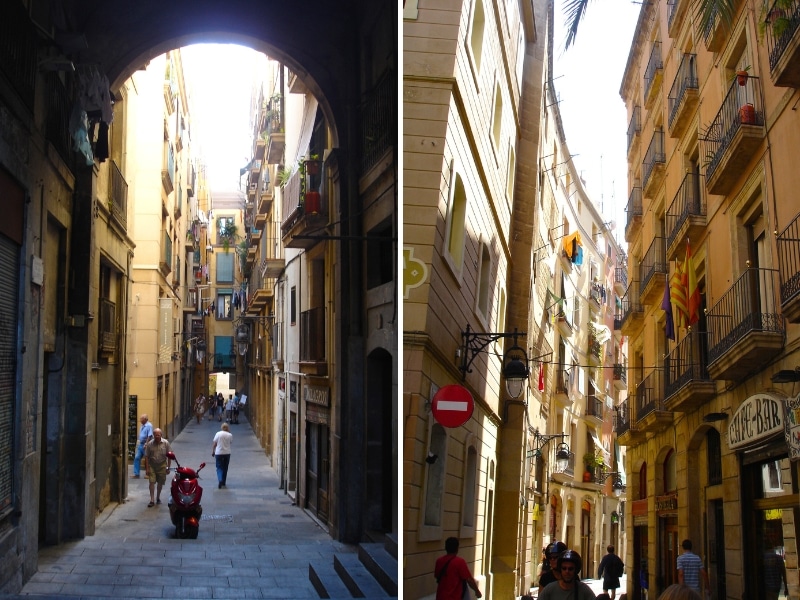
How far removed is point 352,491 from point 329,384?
16.8 inches

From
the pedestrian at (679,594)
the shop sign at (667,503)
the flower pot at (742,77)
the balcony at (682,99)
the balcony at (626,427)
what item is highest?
the balcony at (682,99)

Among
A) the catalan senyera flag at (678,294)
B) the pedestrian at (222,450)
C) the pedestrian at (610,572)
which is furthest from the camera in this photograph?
the catalan senyera flag at (678,294)

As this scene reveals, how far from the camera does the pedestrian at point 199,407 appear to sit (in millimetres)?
3559

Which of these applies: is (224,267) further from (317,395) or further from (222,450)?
(317,395)

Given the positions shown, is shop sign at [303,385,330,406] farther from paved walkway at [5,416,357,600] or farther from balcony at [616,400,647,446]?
balcony at [616,400,647,446]

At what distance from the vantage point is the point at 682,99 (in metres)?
5.05

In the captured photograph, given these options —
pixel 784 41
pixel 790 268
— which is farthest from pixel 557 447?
pixel 784 41

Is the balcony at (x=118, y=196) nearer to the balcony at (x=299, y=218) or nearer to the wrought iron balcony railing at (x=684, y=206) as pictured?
the balcony at (x=299, y=218)

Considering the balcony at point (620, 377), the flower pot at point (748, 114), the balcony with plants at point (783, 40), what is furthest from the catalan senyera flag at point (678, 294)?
the balcony with plants at point (783, 40)

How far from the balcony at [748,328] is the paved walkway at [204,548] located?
6.75 feet

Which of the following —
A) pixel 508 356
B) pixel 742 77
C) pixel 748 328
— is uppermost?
pixel 742 77

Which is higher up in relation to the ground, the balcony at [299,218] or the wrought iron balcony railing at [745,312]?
the balcony at [299,218]

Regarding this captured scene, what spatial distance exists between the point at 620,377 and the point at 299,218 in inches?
68.6

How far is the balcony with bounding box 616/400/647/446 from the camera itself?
410cm
